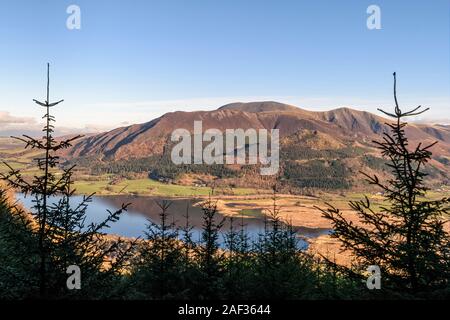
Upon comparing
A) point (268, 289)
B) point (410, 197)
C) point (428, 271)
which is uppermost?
point (410, 197)

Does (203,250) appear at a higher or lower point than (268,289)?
higher

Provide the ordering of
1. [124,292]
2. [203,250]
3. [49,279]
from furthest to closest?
[203,250], [124,292], [49,279]

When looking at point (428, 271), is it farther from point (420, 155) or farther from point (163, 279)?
point (163, 279)
